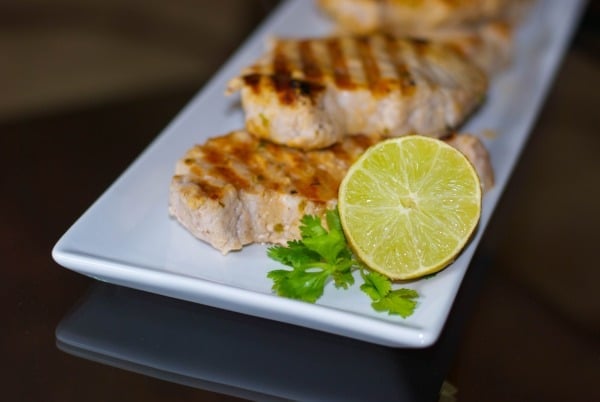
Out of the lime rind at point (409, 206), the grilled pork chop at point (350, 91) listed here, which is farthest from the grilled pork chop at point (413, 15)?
the lime rind at point (409, 206)

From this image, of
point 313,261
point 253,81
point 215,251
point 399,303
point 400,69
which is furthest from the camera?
point 400,69

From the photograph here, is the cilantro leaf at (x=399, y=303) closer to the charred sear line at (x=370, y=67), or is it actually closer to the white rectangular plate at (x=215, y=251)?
the white rectangular plate at (x=215, y=251)

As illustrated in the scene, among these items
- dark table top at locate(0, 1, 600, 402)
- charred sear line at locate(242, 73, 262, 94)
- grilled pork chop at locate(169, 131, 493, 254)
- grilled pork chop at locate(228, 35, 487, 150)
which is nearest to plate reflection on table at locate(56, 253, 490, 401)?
dark table top at locate(0, 1, 600, 402)

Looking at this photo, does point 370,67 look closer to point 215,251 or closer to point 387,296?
point 215,251

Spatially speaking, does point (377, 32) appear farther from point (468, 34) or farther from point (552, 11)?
point (552, 11)

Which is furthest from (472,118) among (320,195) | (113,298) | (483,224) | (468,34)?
(113,298)

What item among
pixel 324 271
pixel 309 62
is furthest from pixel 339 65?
pixel 324 271
